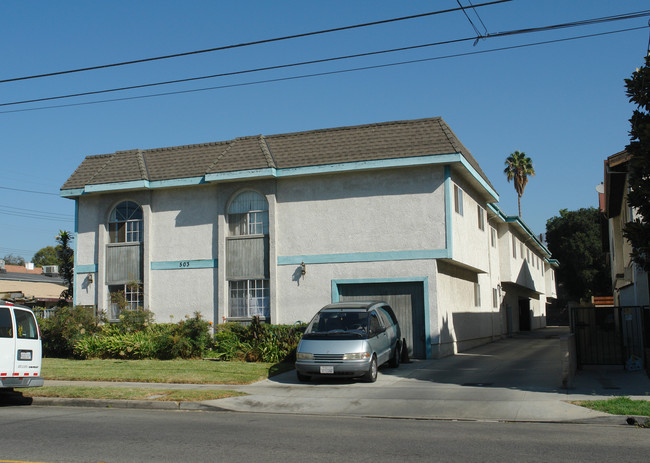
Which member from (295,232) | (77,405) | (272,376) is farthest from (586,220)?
(77,405)

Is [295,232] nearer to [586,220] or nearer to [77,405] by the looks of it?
[77,405]

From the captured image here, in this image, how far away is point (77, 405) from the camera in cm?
1331

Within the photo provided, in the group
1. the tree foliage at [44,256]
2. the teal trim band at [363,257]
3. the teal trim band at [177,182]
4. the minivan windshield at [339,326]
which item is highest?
the tree foliage at [44,256]

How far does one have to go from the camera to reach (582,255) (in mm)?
58812

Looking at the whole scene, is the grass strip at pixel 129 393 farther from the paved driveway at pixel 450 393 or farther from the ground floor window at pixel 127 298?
the ground floor window at pixel 127 298

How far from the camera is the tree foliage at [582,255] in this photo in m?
57.8

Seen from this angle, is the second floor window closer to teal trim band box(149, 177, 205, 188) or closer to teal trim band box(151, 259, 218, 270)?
teal trim band box(151, 259, 218, 270)

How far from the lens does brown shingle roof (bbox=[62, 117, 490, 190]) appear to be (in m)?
20.7

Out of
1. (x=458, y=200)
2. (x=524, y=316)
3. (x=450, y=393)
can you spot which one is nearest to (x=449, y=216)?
(x=458, y=200)

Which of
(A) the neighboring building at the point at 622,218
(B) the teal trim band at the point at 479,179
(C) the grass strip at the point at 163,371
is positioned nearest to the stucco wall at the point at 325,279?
(C) the grass strip at the point at 163,371

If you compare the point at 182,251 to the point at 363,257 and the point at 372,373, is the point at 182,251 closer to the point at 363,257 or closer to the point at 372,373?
the point at 363,257

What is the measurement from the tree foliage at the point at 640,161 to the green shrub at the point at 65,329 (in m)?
17.1

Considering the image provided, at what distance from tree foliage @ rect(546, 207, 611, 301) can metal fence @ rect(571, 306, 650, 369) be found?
141ft

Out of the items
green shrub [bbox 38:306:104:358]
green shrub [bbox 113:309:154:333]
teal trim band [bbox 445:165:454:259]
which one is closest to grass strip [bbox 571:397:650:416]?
teal trim band [bbox 445:165:454:259]
